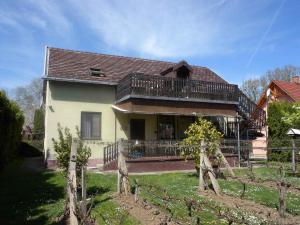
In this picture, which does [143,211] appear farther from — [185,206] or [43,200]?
[43,200]

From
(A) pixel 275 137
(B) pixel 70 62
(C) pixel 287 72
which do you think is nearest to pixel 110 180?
(B) pixel 70 62

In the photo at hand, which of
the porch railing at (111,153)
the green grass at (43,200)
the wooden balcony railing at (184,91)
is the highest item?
the wooden balcony railing at (184,91)

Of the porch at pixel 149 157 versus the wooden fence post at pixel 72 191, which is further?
→ the porch at pixel 149 157

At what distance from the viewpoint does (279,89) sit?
1528 inches

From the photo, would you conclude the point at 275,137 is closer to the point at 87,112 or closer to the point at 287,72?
the point at 87,112

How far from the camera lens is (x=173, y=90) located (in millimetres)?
22609

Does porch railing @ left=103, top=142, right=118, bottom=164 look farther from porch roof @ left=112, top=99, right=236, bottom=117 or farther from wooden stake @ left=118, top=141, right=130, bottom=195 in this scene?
wooden stake @ left=118, top=141, right=130, bottom=195

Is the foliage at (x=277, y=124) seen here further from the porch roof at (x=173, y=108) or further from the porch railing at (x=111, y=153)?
the porch railing at (x=111, y=153)

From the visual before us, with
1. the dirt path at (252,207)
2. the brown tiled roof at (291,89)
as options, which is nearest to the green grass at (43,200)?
the dirt path at (252,207)

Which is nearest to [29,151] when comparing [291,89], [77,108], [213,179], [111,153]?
[77,108]

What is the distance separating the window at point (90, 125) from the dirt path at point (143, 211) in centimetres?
1314

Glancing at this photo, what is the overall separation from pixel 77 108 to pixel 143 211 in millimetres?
14961

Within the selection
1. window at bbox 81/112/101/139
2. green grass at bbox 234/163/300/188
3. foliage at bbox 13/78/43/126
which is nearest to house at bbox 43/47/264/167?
window at bbox 81/112/101/139

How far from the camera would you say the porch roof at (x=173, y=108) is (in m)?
21.3
